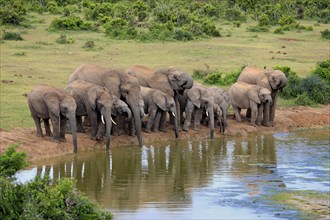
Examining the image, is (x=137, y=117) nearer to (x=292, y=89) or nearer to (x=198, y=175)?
(x=198, y=175)

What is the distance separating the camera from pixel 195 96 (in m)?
20.3

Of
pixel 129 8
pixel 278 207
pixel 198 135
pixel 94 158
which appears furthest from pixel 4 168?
pixel 129 8

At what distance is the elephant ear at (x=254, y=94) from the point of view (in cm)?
2134

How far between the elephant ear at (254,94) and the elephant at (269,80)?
355 mm

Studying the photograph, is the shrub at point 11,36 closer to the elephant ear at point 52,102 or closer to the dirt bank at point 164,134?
the dirt bank at point 164,134

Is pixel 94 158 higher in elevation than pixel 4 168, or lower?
lower

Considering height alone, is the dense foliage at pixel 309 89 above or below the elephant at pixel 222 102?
below

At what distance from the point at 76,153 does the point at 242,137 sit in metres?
5.07

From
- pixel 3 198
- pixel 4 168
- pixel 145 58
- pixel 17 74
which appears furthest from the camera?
pixel 145 58

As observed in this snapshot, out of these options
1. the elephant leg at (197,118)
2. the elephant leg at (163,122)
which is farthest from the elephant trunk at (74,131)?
the elephant leg at (197,118)

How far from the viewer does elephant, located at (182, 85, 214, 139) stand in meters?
20.2

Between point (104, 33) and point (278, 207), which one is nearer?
point (278, 207)

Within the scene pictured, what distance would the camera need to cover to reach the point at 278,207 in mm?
13367

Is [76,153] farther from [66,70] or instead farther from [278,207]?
[66,70]
